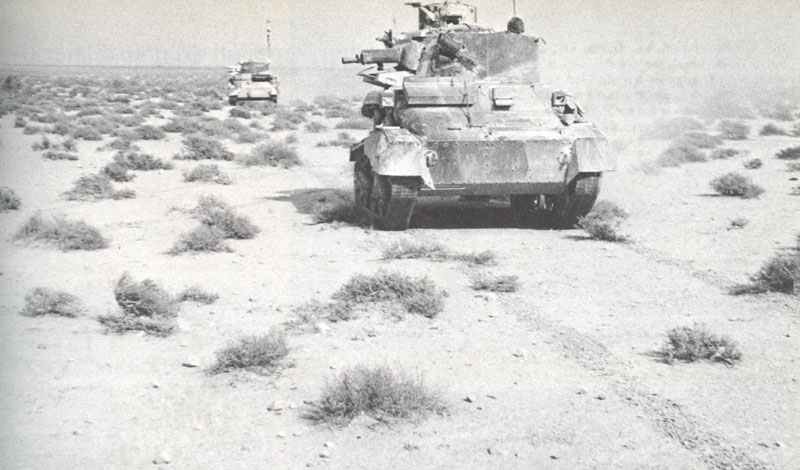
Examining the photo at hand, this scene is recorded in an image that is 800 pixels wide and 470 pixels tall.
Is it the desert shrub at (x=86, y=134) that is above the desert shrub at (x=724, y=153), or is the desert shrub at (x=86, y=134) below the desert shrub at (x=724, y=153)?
above

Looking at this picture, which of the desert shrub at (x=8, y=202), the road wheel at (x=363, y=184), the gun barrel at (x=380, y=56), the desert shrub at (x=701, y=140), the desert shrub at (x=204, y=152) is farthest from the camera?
the desert shrub at (x=701, y=140)

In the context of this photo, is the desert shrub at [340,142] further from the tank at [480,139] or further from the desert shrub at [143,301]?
the desert shrub at [143,301]

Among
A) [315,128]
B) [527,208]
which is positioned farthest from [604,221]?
[315,128]

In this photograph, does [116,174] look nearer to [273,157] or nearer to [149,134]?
[273,157]

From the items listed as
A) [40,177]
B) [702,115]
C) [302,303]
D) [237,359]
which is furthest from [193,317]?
[702,115]

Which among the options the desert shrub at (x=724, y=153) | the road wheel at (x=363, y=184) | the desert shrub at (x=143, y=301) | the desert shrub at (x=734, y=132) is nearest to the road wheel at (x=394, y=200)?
the road wheel at (x=363, y=184)

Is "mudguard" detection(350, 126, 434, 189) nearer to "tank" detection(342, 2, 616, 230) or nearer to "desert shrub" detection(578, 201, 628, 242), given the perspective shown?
"tank" detection(342, 2, 616, 230)

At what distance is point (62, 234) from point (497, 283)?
17.2 feet

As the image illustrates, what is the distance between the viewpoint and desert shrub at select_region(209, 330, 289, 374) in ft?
19.9

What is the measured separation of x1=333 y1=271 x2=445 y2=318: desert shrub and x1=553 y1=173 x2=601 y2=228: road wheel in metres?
3.68

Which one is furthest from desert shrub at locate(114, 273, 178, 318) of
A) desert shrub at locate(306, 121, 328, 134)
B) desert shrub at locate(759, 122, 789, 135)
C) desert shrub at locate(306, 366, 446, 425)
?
desert shrub at locate(759, 122, 789, 135)

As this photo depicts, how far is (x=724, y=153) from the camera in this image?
2162 cm

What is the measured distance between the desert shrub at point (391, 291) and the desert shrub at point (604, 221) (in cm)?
341

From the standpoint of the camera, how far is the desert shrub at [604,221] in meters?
10.9
